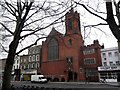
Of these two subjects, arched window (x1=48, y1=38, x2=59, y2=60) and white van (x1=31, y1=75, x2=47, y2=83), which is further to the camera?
arched window (x1=48, y1=38, x2=59, y2=60)

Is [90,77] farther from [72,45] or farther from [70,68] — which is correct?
[72,45]

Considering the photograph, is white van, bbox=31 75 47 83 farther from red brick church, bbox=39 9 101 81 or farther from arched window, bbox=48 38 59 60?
arched window, bbox=48 38 59 60

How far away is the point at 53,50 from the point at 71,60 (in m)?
8.89

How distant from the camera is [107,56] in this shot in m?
54.3

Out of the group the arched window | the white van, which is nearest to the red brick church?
the arched window

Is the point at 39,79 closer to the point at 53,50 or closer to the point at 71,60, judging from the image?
the point at 71,60

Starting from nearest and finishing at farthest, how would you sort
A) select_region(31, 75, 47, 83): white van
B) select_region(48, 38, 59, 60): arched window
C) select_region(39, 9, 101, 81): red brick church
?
select_region(31, 75, 47, 83): white van, select_region(39, 9, 101, 81): red brick church, select_region(48, 38, 59, 60): arched window

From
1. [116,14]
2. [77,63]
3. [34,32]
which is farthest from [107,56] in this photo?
[116,14]

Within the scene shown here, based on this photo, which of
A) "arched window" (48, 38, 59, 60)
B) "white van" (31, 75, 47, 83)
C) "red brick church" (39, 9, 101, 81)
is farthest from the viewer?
"arched window" (48, 38, 59, 60)

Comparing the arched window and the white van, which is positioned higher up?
the arched window

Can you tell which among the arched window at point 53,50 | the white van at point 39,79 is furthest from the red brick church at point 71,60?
the white van at point 39,79

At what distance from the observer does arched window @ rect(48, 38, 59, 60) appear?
64.6 metres

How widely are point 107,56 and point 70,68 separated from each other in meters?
12.0

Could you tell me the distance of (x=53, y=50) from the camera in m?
65.8
